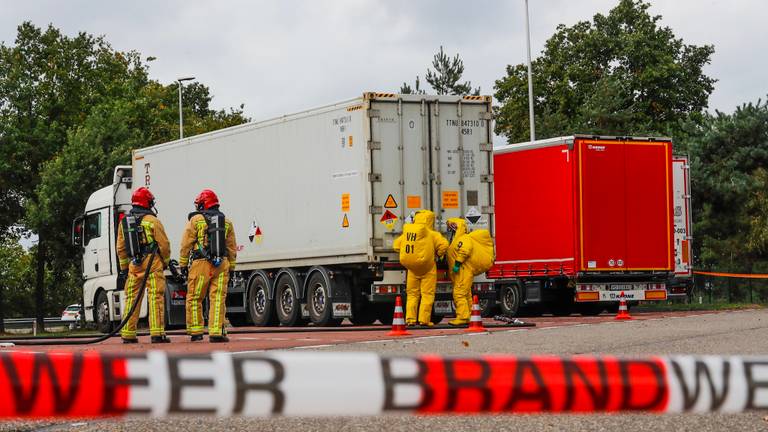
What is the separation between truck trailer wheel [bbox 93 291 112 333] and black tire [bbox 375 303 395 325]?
492cm

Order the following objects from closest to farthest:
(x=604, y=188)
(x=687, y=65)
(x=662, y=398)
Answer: (x=662, y=398)
(x=604, y=188)
(x=687, y=65)

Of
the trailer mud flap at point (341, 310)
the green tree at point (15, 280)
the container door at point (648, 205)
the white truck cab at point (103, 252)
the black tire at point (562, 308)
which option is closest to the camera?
the trailer mud flap at point (341, 310)

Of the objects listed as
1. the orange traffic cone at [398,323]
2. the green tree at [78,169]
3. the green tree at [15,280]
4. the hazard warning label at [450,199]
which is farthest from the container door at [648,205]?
the green tree at [15,280]

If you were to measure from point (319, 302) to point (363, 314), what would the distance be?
0.74m

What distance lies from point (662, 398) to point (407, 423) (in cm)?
455

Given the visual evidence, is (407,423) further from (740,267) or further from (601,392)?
(740,267)

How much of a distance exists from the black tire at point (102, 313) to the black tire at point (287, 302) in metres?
3.15

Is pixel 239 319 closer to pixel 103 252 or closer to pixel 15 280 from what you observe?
pixel 103 252

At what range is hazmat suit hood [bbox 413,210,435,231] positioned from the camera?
20.0 meters

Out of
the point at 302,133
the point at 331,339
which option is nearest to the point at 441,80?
the point at 302,133

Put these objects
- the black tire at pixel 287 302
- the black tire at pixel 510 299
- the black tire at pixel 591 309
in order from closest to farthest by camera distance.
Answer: the black tire at pixel 287 302 < the black tire at pixel 510 299 < the black tire at pixel 591 309

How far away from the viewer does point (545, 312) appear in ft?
93.0

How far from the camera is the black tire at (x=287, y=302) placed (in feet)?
76.0

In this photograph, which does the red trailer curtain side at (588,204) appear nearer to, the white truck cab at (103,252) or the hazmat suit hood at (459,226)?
the hazmat suit hood at (459,226)
